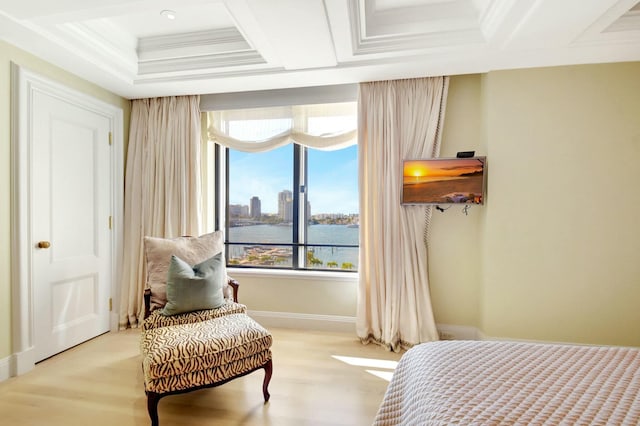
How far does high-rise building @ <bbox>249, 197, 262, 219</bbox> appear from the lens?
146 inches

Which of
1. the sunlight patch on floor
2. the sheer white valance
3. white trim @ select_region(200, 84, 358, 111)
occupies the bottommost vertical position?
the sunlight patch on floor

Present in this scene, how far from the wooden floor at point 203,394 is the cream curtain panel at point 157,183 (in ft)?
2.53

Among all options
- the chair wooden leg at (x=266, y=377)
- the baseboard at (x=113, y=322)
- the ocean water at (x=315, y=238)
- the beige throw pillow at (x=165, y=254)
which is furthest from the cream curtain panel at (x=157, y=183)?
the chair wooden leg at (x=266, y=377)

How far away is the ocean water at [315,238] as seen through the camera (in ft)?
11.5

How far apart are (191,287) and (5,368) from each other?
150cm

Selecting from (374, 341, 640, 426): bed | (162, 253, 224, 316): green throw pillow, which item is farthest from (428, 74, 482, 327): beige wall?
(162, 253, 224, 316): green throw pillow

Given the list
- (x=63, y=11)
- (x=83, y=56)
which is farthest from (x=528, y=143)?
(x=83, y=56)

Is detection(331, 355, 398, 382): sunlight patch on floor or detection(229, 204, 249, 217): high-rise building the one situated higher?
detection(229, 204, 249, 217): high-rise building

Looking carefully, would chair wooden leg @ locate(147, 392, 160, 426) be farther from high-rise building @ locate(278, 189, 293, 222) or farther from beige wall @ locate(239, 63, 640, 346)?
beige wall @ locate(239, 63, 640, 346)

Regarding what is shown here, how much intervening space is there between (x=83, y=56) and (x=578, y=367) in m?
3.67

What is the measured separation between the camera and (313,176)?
3586mm

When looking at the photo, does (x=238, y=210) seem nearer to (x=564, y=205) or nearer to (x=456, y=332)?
(x=456, y=332)

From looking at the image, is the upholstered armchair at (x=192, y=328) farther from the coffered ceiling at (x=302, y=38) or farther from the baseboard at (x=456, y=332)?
the baseboard at (x=456, y=332)

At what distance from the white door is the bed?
292cm
